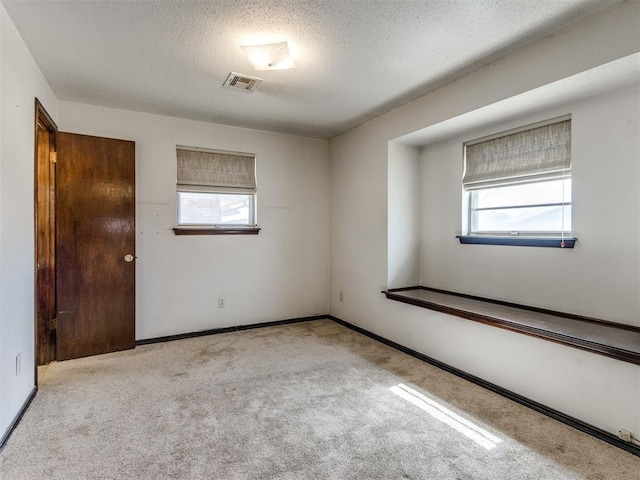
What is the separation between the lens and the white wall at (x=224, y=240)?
3.67 metres

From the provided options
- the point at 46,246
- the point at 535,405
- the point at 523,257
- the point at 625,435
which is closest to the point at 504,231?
the point at 523,257

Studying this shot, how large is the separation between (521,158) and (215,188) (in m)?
3.06

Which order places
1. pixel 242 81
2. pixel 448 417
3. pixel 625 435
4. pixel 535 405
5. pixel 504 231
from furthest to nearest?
pixel 504 231, pixel 242 81, pixel 535 405, pixel 448 417, pixel 625 435

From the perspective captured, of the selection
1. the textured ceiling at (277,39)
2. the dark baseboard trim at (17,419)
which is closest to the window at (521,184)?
the textured ceiling at (277,39)

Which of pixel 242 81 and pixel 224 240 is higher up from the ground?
pixel 242 81

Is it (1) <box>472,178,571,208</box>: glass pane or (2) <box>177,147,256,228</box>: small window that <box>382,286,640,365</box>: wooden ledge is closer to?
(1) <box>472,178,571,208</box>: glass pane

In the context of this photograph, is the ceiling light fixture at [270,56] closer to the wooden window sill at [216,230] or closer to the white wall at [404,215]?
the white wall at [404,215]

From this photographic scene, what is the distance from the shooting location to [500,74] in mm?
2510

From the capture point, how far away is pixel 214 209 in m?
4.07

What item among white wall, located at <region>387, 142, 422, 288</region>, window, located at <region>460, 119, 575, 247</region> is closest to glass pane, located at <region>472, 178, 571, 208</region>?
window, located at <region>460, 119, 575, 247</region>

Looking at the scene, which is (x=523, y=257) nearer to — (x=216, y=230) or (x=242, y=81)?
(x=242, y=81)

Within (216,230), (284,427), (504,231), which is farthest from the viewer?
(216,230)

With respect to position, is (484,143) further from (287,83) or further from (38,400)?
(38,400)

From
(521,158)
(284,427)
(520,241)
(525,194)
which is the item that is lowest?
(284,427)
